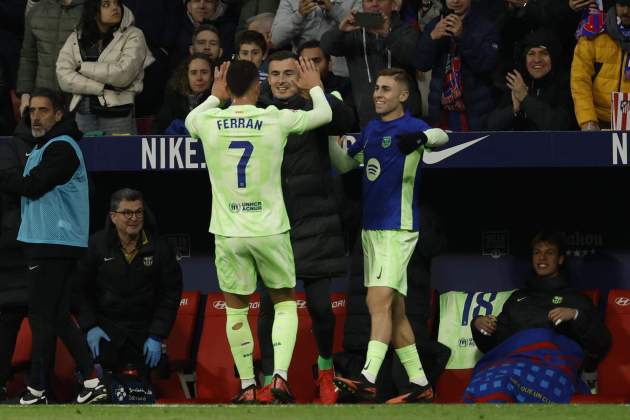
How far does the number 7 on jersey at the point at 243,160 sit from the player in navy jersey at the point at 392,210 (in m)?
0.76

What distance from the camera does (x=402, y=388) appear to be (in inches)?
338

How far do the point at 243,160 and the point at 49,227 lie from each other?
135cm

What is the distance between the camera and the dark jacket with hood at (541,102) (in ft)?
30.1

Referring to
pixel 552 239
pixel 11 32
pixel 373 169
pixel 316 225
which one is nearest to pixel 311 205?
pixel 316 225

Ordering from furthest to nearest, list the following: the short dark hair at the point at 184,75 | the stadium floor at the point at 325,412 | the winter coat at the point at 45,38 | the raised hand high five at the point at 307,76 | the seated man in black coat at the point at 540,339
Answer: the winter coat at the point at 45,38 → the short dark hair at the point at 184,75 → the seated man in black coat at the point at 540,339 → the raised hand high five at the point at 307,76 → the stadium floor at the point at 325,412

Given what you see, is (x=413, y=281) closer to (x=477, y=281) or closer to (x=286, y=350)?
(x=477, y=281)

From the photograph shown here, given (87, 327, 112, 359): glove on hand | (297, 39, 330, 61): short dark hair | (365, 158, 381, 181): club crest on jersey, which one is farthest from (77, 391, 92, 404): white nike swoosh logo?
(297, 39, 330, 61): short dark hair

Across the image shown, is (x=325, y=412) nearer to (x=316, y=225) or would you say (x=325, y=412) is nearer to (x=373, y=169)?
(x=316, y=225)

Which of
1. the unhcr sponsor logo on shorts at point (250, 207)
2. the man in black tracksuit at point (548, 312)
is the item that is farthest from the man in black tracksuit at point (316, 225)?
the man in black tracksuit at point (548, 312)

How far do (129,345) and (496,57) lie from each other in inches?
116

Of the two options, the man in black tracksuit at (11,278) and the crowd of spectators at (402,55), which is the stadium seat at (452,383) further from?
the man in black tracksuit at (11,278)

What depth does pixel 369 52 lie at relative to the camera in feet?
30.6

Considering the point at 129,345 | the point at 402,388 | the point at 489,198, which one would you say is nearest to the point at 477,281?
the point at 489,198

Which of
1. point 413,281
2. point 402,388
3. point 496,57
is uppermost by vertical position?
point 496,57
